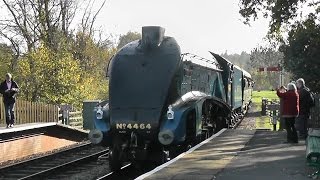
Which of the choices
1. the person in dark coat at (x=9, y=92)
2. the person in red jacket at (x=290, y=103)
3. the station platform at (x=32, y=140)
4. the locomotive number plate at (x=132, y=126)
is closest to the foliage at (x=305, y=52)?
the person in red jacket at (x=290, y=103)

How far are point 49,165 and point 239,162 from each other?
6765mm

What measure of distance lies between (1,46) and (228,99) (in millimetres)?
22352

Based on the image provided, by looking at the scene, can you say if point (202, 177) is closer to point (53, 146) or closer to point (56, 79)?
point (53, 146)

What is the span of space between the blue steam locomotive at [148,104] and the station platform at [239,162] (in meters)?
0.74

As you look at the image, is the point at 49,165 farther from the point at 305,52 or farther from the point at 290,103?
the point at 305,52

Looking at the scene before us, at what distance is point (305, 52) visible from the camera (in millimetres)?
25734

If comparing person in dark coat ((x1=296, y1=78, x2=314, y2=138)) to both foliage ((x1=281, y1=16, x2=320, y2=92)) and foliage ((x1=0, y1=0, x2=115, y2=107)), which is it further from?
foliage ((x1=0, y1=0, x2=115, y2=107))

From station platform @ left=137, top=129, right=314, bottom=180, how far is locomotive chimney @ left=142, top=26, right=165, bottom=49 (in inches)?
110

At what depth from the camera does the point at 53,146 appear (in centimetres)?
2062

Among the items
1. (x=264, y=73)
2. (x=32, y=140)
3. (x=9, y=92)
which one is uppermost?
(x=264, y=73)

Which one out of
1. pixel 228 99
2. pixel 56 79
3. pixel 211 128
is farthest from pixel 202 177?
pixel 56 79

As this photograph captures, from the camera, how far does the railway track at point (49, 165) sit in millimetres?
13352

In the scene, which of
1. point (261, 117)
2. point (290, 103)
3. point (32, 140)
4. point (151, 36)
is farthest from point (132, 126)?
point (261, 117)

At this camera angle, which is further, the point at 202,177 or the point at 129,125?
the point at 129,125
